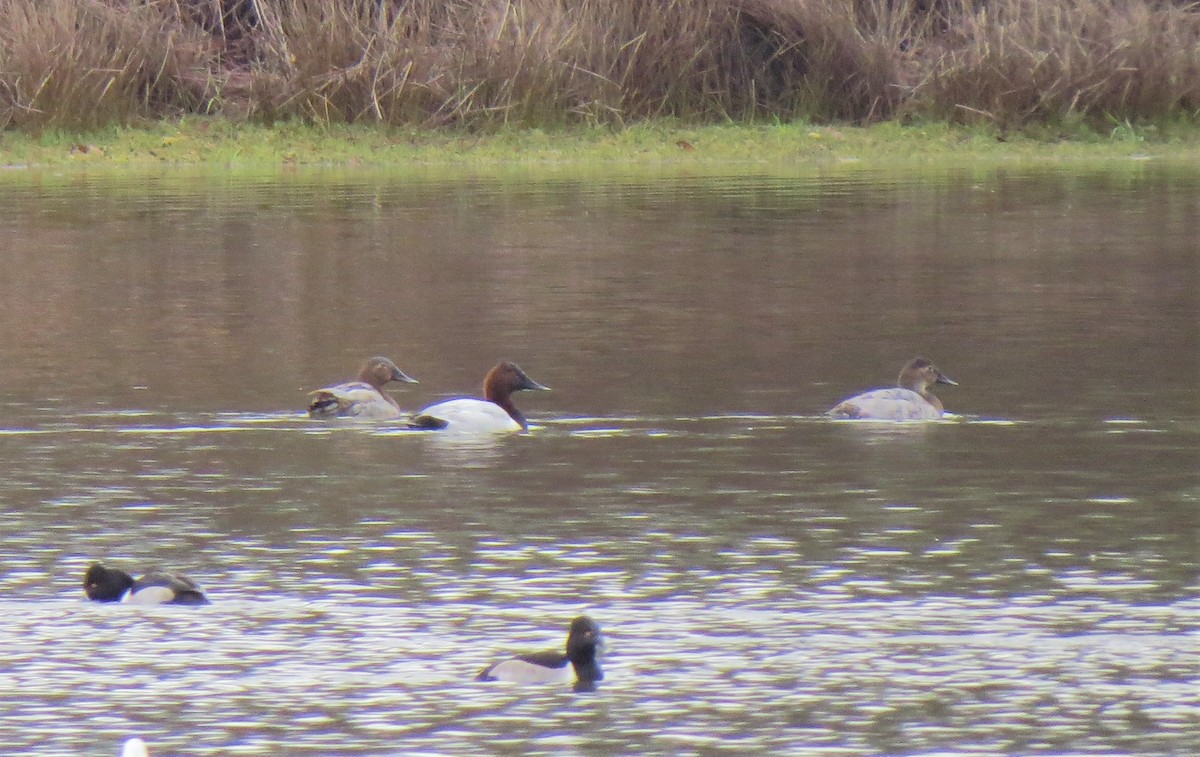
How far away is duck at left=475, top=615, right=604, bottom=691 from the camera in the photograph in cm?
692

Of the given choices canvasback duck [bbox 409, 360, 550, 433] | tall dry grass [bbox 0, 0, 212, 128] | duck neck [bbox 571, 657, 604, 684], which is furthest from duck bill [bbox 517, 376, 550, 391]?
tall dry grass [bbox 0, 0, 212, 128]

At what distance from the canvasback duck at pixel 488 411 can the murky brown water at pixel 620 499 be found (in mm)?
136

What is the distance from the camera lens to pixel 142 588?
25.6 feet

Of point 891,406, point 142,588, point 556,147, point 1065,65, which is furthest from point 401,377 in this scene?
point 1065,65

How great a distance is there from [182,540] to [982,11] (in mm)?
19859

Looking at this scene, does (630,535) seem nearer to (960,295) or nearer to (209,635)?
(209,635)

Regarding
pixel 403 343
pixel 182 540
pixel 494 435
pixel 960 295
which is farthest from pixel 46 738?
pixel 960 295

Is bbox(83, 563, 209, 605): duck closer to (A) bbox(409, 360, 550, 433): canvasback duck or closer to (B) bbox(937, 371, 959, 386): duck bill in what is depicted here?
(A) bbox(409, 360, 550, 433): canvasback duck

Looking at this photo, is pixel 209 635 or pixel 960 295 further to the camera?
pixel 960 295

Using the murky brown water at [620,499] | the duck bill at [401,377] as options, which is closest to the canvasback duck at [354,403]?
the murky brown water at [620,499]

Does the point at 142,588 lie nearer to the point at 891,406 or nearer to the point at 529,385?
the point at 529,385

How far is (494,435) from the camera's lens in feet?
37.0

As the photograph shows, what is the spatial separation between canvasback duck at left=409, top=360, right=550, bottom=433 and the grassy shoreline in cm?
1471

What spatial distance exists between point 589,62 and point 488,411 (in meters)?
16.4
